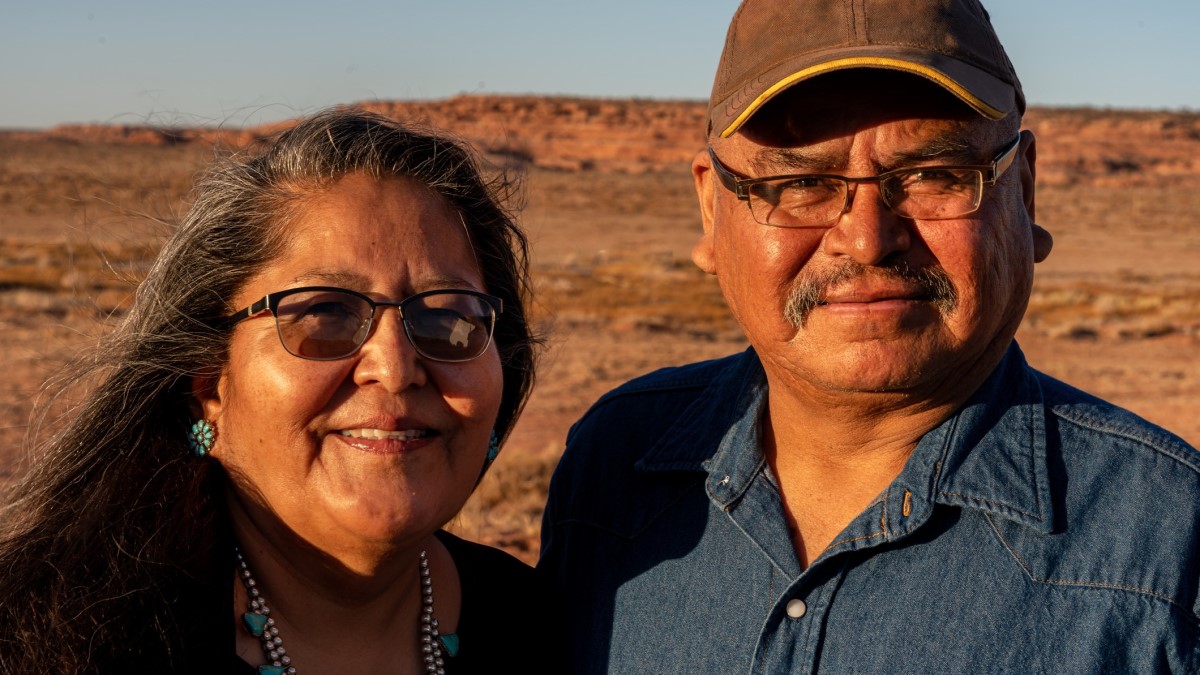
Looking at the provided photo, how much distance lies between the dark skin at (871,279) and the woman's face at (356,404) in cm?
70

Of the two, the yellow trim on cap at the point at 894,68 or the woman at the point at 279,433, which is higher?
the yellow trim on cap at the point at 894,68

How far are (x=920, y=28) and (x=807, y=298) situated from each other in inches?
23.5

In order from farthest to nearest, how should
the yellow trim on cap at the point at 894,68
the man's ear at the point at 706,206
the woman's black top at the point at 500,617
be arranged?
the man's ear at the point at 706,206 → the woman's black top at the point at 500,617 → the yellow trim on cap at the point at 894,68

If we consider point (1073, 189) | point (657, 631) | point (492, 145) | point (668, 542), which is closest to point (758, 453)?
point (668, 542)

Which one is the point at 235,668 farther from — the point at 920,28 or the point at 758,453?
the point at 920,28

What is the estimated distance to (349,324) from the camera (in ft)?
7.54

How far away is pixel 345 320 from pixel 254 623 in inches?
26.1

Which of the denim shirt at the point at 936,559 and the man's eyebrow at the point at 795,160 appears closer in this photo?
the denim shirt at the point at 936,559

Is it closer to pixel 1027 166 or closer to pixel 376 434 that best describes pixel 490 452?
pixel 376 434

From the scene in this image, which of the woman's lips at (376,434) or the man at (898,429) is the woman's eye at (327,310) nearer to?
the woman's lips at (376,434)

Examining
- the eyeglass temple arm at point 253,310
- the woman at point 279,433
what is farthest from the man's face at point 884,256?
the eyeglass temple arm at point 253,310

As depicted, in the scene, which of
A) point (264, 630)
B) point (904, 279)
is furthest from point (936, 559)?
point (264, 630)

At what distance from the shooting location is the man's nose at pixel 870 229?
2.34 m

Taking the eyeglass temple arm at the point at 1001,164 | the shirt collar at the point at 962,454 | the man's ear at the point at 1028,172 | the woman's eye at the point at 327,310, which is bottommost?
the shirt collar at the point at 962,454
